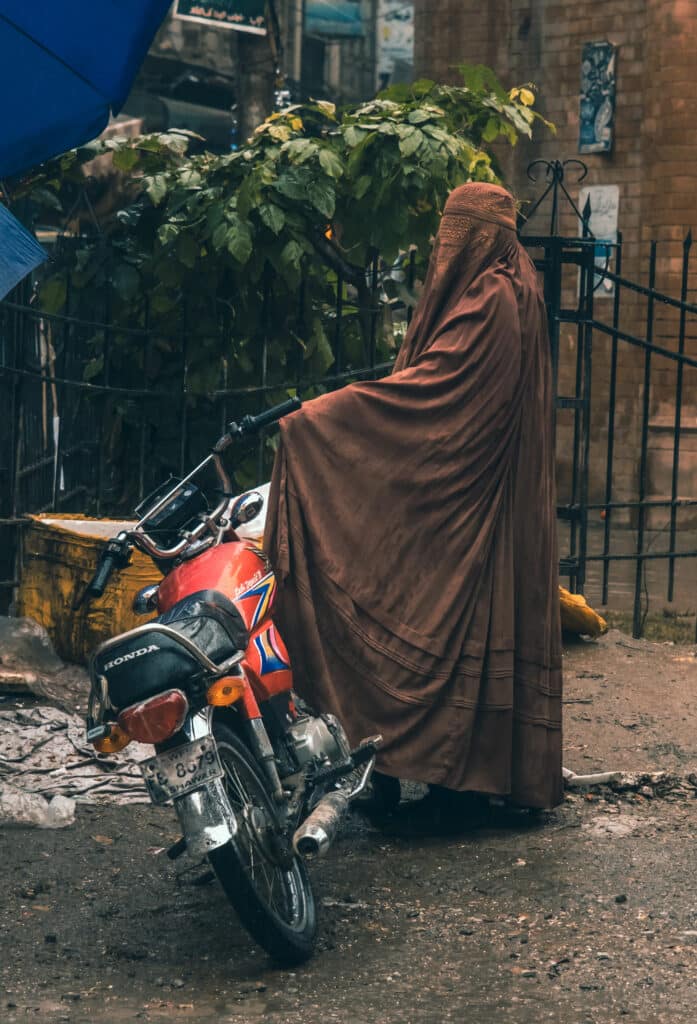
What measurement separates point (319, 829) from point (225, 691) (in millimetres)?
425

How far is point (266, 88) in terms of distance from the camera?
9.18 meters

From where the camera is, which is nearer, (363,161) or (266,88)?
(363,161)

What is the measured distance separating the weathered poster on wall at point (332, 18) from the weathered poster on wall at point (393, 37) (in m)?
3.70

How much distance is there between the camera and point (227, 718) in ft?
12.8

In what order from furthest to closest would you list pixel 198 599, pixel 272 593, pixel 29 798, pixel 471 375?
pixel 29 798, pixel 471 375, pixel 272 593, pixel 198 599

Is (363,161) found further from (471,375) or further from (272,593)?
(272,593)

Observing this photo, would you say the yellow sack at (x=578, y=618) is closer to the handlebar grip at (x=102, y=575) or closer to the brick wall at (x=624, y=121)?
the handlebar grip at (x=102, y=575)

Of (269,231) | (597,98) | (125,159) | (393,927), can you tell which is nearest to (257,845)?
(393,927)

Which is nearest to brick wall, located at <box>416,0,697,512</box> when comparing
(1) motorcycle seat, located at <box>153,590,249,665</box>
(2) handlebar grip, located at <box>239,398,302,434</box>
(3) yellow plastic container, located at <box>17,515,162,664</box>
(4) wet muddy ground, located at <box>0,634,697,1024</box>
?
(3) yellow plastic container, located at <box>17,515,162,664</box>

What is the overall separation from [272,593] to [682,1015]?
1.50 metres

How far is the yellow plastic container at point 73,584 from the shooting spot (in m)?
6.08

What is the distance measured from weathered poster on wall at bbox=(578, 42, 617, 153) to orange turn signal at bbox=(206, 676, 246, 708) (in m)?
10.7

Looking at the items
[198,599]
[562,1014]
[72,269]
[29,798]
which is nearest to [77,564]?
[29,798]

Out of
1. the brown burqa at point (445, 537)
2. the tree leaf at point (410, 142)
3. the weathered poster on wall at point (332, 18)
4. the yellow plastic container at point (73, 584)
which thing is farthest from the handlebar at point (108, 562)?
the weathered poster on wall at point (332, 18)
